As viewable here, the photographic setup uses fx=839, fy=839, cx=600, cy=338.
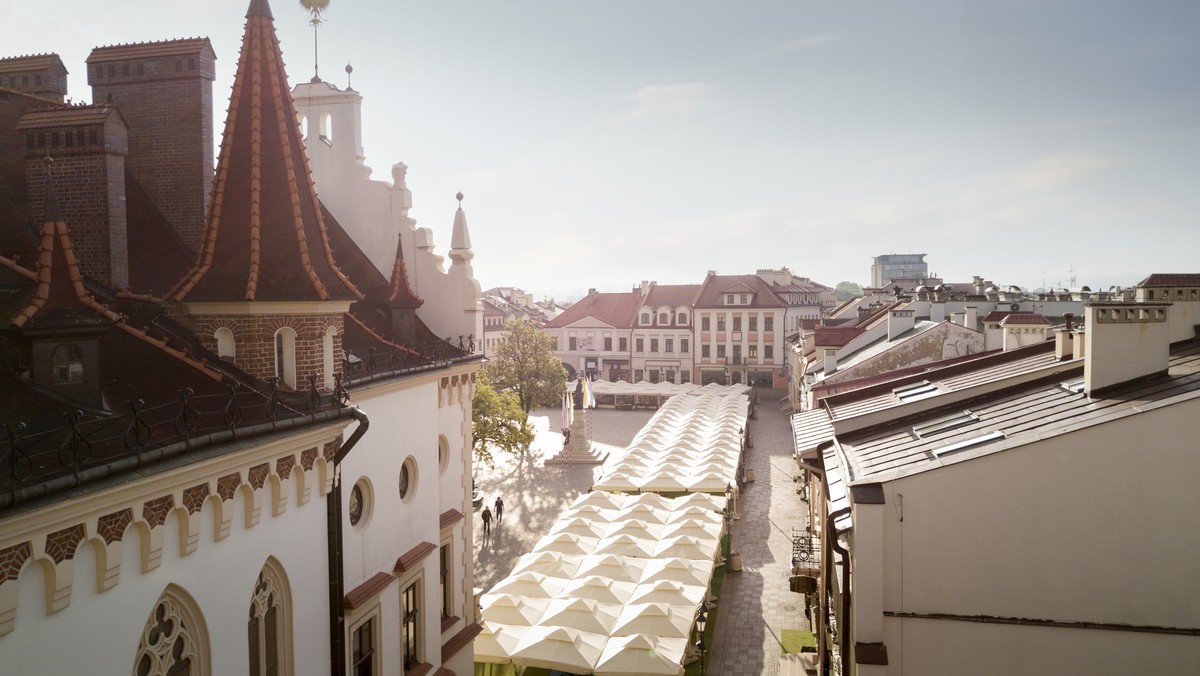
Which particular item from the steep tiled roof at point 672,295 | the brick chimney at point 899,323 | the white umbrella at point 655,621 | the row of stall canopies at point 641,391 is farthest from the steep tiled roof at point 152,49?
the steep tiled roof at point 672,295

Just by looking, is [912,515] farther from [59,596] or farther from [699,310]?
[699,310]

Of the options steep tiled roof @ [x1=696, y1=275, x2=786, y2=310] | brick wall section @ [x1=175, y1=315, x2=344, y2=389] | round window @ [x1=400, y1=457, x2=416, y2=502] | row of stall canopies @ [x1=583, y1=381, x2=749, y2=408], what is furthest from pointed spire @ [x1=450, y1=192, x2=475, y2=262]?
steep tiled roof @ [x1=696, y1=275, x2=786, y2=310]

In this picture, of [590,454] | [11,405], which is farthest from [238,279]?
[590,454]

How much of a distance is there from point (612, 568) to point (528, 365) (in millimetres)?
35163

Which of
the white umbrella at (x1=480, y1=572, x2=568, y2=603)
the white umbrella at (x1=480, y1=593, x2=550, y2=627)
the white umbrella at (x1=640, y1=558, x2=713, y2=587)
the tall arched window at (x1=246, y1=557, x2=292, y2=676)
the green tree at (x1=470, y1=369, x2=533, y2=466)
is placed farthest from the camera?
the green tree at (x1=470, y1=369, x2=533, y2=466)

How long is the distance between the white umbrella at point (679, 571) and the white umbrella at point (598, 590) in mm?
796

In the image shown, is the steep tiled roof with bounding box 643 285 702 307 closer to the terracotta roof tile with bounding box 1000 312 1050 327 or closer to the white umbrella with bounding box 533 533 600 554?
the terracotta roof tile with bounding box 1000 312 1050 327

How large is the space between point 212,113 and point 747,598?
71.9 ft

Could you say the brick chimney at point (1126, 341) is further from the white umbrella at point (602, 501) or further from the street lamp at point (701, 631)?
the white umbrella at point (602, 501)

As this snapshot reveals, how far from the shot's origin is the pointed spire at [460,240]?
20.3 metres

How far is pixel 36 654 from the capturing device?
6.84 meters

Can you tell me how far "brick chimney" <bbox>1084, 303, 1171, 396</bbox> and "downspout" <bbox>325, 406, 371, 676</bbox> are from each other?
13127 mm

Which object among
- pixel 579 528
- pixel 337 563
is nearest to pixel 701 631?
pixel 579 528

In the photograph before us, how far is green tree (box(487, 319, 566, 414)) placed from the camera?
5812 cm
